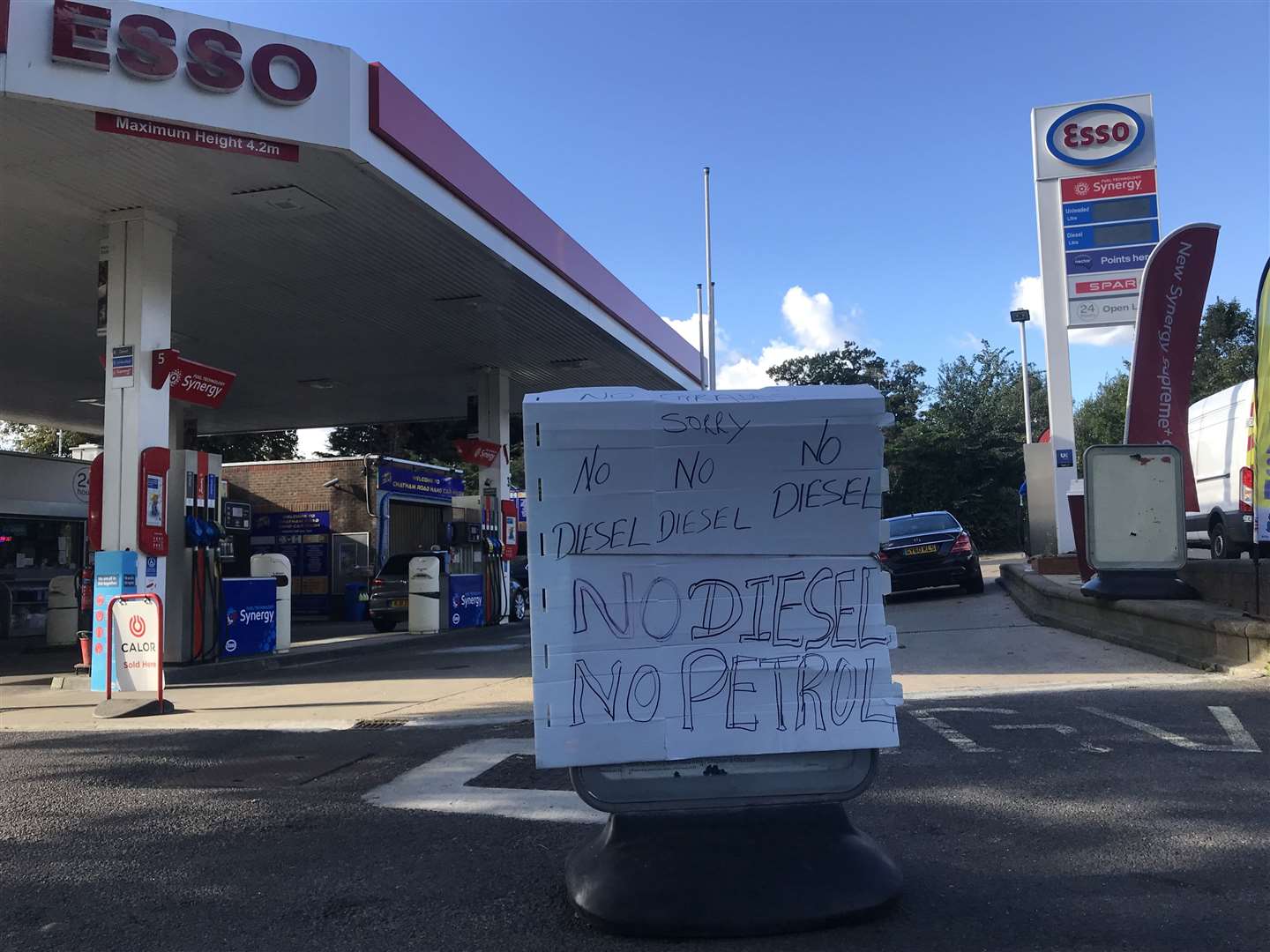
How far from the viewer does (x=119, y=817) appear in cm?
546

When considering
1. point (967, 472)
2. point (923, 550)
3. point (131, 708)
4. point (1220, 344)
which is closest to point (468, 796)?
point (131, 708)

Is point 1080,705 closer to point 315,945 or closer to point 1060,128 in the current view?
point 315,945

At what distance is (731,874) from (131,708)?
7348mm

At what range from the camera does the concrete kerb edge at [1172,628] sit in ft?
27.4

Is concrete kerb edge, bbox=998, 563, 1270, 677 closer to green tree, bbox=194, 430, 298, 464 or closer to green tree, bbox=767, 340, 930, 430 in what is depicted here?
green tree, bbox=194, 430, 298, 464

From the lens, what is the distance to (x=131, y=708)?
917cm

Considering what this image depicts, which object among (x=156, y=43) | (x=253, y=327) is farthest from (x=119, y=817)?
(x=253, y=327)

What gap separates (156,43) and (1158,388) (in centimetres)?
1132

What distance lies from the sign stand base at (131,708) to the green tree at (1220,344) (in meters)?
44.9

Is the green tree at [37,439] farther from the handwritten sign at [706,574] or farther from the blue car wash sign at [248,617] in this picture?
the handwritten sign at [706,574]

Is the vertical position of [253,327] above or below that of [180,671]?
above

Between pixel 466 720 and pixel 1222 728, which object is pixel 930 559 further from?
pixel 466 720

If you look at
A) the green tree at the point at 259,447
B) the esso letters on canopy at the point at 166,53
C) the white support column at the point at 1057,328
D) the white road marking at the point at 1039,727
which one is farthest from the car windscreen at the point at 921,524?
the green tree at the point at 259,447

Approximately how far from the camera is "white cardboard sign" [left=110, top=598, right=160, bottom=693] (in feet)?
34.3
